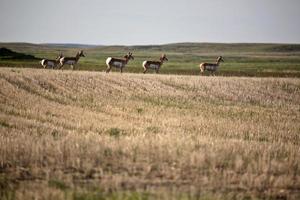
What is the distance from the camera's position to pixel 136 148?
41.0 ft

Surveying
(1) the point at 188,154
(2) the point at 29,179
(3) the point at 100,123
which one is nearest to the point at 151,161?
(1) the point at 188,154

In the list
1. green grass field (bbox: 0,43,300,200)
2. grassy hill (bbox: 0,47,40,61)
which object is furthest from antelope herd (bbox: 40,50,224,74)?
grassy hill (bbox: 0,47,40,61)

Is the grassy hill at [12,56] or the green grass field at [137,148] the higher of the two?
the grassy hill at [12,56]

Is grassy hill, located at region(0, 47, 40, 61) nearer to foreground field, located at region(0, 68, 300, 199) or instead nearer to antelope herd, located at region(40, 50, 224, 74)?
antelope herd, located at region(40, 50, 224, 74)

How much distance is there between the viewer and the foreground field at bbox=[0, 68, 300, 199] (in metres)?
9.46

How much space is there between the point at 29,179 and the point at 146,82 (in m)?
24.6

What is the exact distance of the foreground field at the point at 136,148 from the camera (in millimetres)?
9461

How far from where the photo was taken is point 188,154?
11.9 metres

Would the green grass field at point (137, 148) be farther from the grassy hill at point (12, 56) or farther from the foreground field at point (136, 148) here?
the grassy hill at point (12, 56)

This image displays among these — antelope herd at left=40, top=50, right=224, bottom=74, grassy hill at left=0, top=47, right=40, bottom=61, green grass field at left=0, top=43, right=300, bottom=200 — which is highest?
grassy hill at left=0, top=47, right=40, bottom=61

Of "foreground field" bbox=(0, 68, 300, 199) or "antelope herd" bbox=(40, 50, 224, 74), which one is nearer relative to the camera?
"foreground field" bbox=(0, 68, 300, 199)

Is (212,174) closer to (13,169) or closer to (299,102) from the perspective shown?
(13,169)

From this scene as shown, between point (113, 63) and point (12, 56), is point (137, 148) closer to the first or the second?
point (113, 63)

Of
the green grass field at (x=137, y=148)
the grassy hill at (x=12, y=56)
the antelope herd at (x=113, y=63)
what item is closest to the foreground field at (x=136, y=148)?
the green grass field at (x=137, y=148)
